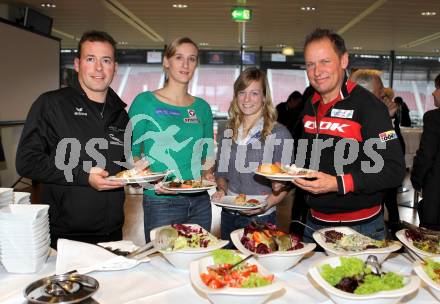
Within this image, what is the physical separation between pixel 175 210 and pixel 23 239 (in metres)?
0.89

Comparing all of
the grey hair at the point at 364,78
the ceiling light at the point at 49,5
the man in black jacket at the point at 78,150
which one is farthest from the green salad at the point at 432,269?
the ceiling light at the point at 49,5

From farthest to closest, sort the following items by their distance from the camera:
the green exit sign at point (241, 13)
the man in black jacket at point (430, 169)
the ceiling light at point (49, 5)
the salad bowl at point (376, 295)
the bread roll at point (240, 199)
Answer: the ceiling light at point (49, 5) < the green exit sign at point (241, 13) < the man in black jacket at point (430, 169) < the bread roll at point (240, 199) < the salad bowl at point (376, 295)

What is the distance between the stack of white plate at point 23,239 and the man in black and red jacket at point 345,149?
3.38 ft

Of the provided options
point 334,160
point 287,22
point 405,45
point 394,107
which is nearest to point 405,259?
point 334,160

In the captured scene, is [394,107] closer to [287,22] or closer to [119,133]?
[119,133]

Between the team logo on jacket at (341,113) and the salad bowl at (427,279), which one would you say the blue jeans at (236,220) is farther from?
the salad bowl at (427,279)

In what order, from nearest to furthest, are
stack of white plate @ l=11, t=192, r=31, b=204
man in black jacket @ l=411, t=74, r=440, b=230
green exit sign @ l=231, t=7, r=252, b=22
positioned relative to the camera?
1. stack of white plate @ l=11, t=192, r=31, b=204
2. man in black jacket @ l=411, t=74, r=440, b=230
3. green exit sign @ l=231, t=7, r=252, b=22

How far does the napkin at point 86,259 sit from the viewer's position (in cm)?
154

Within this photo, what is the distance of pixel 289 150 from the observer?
2.35 metres

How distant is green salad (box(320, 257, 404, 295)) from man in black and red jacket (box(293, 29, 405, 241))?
0.50 metres

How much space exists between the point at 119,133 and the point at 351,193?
1150mm

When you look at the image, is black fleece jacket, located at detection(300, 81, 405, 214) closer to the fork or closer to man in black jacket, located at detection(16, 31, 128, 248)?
the fork

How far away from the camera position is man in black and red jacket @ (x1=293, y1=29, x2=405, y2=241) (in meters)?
1.87

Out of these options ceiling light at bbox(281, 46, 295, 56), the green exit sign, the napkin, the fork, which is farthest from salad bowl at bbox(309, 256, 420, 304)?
ceiling light at bbox(281, 46, 295, 56)
